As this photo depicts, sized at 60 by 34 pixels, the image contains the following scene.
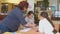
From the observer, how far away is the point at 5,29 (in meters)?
2.98

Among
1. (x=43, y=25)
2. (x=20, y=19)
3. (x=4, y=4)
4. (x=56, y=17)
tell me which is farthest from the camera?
(x=4, y=4)

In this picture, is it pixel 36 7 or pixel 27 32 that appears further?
pixel 36 7

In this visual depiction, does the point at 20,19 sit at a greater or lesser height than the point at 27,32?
greater

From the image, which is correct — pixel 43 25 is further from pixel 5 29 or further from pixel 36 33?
pixel 5 29

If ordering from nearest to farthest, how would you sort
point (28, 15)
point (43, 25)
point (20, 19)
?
point (43, 25)
point (20, 19)
point (28, 15)

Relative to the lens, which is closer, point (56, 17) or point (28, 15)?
point (28, 15)

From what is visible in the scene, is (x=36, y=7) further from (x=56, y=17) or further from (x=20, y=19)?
(x=20, y=19)

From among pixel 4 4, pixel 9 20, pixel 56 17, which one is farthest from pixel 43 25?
pixel 4 4

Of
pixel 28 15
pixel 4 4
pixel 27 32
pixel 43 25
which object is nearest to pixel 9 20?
pixel 27 32

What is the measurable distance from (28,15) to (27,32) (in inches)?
75.3

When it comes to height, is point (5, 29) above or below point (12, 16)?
below

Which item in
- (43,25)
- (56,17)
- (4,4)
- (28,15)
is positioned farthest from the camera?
(4,4)

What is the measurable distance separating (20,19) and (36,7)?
2.21 m

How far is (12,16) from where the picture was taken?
3012 mm
